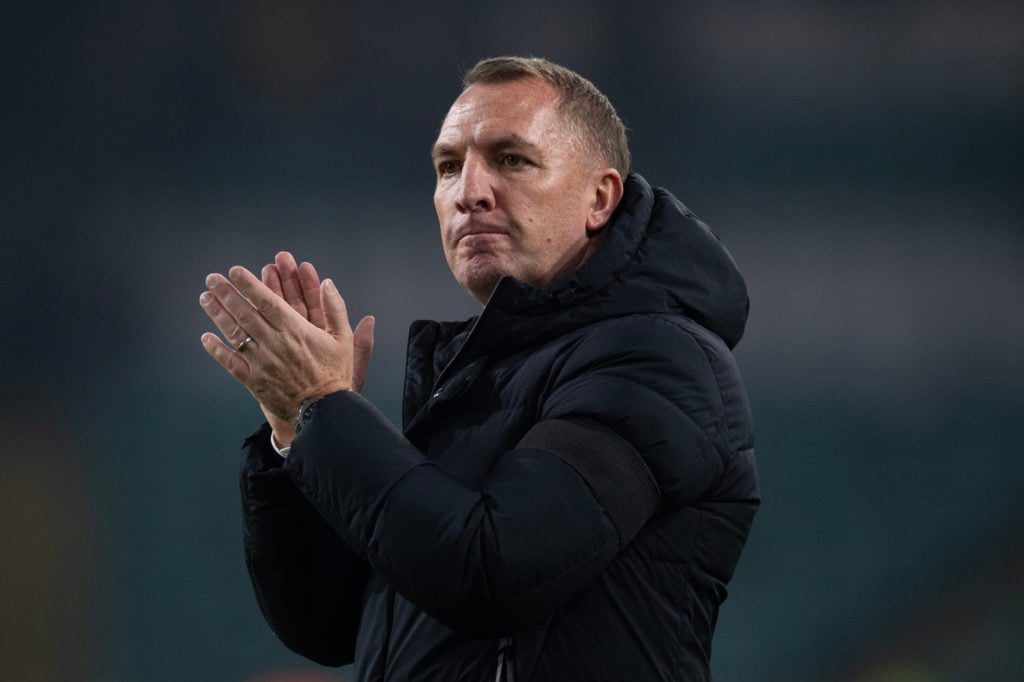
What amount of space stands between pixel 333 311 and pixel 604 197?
0.38 metres

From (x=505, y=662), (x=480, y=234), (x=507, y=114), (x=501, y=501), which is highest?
(x=507, y=114)

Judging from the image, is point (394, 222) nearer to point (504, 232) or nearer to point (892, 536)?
point (892, 536)

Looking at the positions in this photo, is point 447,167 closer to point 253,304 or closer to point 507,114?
point 507,114

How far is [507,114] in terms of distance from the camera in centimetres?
129

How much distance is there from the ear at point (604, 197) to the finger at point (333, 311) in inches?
13.1

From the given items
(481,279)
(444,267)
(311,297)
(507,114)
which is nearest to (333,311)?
(311,297)

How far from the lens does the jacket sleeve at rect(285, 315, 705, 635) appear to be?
948 mm

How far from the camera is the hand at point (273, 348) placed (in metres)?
1.06

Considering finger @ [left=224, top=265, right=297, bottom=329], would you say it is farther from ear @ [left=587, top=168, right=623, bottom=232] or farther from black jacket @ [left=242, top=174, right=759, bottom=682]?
ear @ [left=587, top=168, right=623, bottom=232]

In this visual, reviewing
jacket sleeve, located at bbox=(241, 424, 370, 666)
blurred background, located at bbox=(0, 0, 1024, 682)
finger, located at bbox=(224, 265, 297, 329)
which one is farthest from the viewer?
blurred background, located at bbox=(0, 0, 1024, 682)

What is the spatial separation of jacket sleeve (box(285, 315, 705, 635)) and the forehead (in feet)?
1.20

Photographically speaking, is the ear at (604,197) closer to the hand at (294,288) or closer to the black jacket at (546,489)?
the black jacket at (546,489)

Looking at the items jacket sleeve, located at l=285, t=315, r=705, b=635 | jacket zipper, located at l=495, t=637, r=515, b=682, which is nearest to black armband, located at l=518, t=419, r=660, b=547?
jacket sleeve, located at l=285, t=315, r=705, b=635

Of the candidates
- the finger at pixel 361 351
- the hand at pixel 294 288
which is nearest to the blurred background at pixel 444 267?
the finger at pixel 361 351
